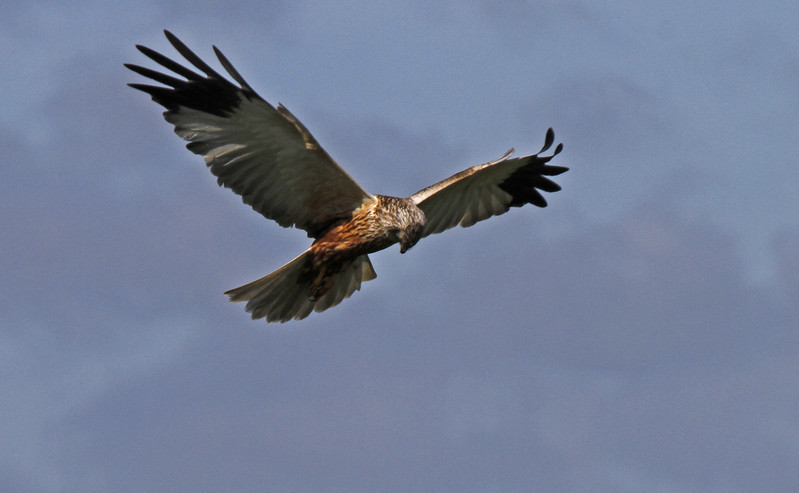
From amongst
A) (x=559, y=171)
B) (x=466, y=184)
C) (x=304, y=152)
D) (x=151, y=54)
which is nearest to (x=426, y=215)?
(x=466, y=184)

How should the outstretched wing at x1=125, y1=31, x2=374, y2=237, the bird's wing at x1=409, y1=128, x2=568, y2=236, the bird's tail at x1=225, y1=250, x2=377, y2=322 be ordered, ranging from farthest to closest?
1. the bird's wing at x1=409, y1=128, x2=568, y2=236
2. the bird's tail at x1=225, y1=250, x2=377, y2=322
3. the outstretched wing at x1=125, y1=31, x2=374, y2=237

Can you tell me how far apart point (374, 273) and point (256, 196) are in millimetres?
1664

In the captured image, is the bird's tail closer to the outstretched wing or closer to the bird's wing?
the outstretched wing

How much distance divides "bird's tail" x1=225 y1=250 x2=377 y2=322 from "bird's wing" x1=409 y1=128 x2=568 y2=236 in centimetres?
106

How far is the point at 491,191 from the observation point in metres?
14.9

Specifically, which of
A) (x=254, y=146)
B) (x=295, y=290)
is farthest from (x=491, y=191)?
(x=254, y=146)

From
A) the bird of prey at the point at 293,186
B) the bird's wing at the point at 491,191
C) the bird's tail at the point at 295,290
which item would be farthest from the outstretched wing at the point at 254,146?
the bird's wing at the point at 491,191

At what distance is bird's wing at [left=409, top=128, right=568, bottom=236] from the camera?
14.4 metres

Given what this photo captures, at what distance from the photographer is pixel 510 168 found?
1466 cm

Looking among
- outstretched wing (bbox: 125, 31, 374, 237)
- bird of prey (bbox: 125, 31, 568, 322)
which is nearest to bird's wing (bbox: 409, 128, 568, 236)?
bird of prey (bbox: 125, 31, 568, 322)

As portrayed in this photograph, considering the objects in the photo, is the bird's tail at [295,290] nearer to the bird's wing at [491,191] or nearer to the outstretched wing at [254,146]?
the outstretched wing at [254,146]

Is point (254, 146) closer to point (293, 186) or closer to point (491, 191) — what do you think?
point (293, 186)

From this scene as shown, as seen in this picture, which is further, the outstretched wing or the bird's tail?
the bird's tail

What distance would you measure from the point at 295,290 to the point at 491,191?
2608 millimetres
